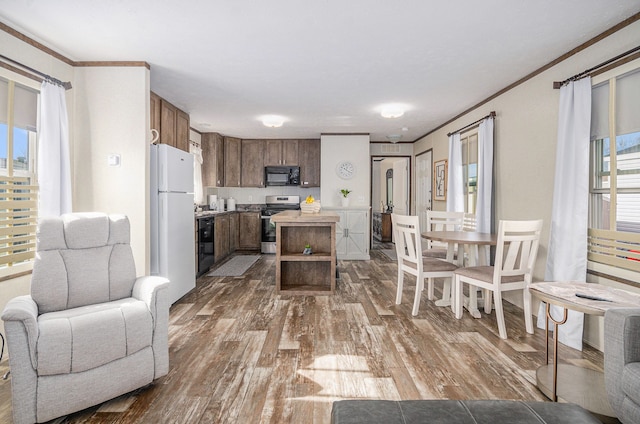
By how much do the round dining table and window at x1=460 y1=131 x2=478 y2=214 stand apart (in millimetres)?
1146

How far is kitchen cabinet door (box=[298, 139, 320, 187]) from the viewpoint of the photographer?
6848 millimetres

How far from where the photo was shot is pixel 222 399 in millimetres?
1896

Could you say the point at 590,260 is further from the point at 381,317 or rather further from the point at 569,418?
the point at 569,418

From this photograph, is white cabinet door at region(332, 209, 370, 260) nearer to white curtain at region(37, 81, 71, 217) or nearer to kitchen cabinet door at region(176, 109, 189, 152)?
kitchen cabinet door at region(176, 109, 189, 152)

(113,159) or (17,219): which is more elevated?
(113,159)

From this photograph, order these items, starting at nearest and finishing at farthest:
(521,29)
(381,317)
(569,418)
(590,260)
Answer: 1. (569,418)
2. (521,29)
3. (590,260)
4. (381,317)

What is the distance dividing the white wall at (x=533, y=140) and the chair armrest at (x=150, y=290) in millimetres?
3190

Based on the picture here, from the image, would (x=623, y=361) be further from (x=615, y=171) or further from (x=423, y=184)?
(x=423, y=184)

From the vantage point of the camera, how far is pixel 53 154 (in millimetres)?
2711

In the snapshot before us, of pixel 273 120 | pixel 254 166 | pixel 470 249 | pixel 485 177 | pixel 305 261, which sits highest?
pixel 273 120

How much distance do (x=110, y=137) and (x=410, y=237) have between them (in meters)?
3.02

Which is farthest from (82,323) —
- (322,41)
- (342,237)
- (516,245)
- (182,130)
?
(342,237)

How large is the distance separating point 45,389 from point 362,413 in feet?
5.15

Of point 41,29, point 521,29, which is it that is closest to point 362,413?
point 521,29
